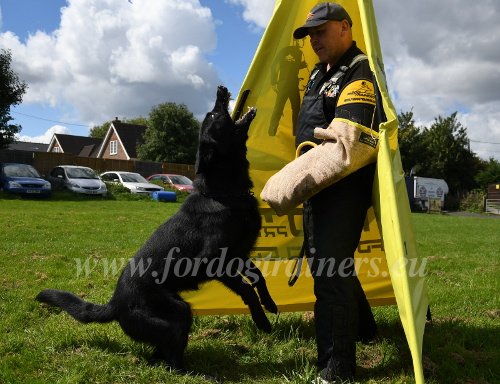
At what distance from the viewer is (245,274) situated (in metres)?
3.39

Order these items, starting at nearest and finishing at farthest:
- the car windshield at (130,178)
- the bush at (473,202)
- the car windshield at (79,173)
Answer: the car windshield at (79,173), the car windshield at (130,178), the bush at (473,202)

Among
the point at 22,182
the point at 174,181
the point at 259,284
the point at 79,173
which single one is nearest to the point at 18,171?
the point at 22,182

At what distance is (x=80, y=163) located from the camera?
25.4 meters

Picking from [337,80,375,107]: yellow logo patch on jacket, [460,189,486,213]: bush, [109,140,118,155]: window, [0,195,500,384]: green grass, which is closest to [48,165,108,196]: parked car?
[0,195,500,384]: green grass

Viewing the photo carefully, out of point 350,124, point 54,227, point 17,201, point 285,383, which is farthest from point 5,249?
point 17,201

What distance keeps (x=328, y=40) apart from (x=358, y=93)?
0.46 meters

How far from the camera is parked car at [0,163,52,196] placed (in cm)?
1791

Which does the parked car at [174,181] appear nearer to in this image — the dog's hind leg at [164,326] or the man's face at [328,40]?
the dog's hind leg at [164,326]

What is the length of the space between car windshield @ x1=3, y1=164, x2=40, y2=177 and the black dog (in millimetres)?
17325

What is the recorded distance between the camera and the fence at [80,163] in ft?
76.5

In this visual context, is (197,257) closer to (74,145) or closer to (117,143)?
(117,143)

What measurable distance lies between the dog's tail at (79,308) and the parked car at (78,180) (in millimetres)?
17011

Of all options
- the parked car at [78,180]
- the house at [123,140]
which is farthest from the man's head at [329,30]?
the house at [123,140]

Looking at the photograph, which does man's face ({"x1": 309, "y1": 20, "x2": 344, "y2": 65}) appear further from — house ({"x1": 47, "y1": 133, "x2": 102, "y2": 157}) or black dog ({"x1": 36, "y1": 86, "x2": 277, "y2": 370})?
house ({"x1": 47, "y1": 133, "x2": 102, "y2": 157})
